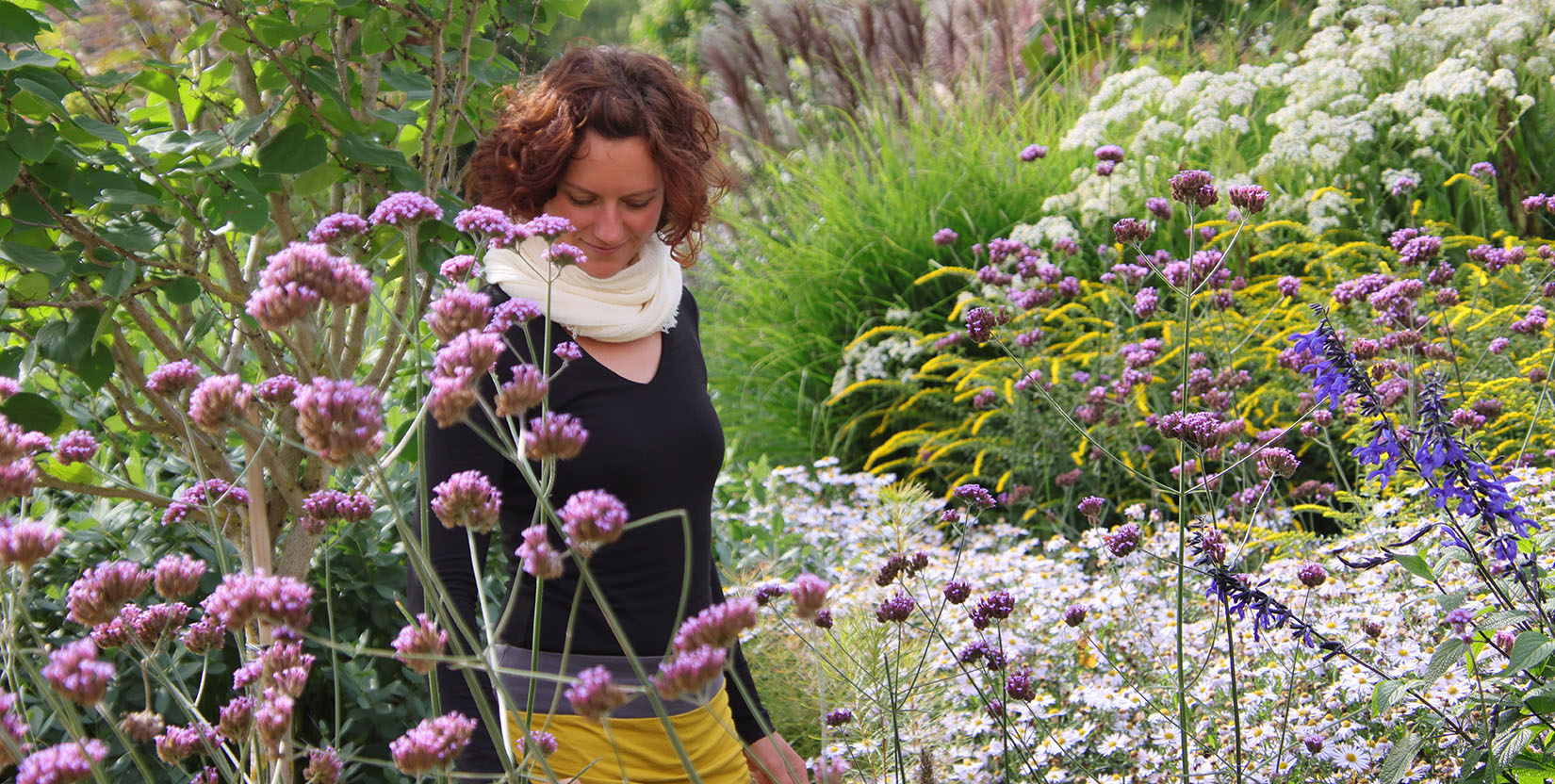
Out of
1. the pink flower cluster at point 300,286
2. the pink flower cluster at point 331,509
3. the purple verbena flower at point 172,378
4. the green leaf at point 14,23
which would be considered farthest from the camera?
the green leaf at point 14,23

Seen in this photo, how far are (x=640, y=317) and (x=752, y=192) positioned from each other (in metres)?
5.16

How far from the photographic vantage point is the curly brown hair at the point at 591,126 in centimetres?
187

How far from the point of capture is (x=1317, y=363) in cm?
159

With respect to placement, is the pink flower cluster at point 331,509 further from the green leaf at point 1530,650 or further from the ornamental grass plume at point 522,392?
the green leaf at point 1530,650

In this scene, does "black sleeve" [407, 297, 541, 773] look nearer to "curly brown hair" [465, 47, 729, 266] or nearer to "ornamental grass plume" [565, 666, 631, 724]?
"curly brown hair" [465, 47, 729, 266]

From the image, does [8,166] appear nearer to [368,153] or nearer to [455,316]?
[368,153]

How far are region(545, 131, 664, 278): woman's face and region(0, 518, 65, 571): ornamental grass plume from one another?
103cm

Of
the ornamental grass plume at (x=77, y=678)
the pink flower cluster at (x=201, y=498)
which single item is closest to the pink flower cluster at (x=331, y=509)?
the pink flower cluster at (x=201, y=498)

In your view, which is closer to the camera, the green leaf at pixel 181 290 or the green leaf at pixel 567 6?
the green leaf at pixel 181 290

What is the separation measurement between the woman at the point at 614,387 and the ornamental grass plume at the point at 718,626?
0.92 m

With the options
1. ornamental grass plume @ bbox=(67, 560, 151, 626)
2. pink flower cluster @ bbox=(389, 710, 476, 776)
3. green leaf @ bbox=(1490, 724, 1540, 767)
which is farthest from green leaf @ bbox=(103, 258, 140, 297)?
green leaf @ bbox=(1490, 724, 1540, 767)

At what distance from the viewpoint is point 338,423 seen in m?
0.77

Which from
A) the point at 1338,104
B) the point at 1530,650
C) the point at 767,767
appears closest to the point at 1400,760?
the point at 1530,650

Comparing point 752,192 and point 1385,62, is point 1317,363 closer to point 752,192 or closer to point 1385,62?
point 1385,62
